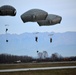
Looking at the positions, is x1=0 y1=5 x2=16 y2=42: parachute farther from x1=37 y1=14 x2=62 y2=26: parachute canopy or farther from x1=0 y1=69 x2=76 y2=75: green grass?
x1=0 y1=69 x2=76 y2=75: green grass

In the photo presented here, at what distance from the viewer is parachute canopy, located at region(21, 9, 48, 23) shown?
5.22 metres

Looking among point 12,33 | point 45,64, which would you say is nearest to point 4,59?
point 12,33

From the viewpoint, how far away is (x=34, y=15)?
5215mm

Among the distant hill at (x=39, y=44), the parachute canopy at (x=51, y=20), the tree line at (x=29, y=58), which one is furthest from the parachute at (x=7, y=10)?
the tree line at (x=29, y=58)

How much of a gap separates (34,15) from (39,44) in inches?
31.1

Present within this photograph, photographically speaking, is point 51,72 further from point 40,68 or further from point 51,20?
point 51,20

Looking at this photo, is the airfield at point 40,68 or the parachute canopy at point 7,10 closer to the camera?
the parachute canopy at point 7,10

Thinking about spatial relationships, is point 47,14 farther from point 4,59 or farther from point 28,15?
point 4,59

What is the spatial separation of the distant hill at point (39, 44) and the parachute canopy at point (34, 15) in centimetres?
41

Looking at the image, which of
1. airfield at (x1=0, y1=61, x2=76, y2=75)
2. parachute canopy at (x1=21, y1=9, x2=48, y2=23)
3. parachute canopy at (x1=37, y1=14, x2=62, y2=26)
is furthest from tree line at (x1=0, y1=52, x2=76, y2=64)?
parachute canopy at (x1=21, y1=9, x2=48, y2=23)

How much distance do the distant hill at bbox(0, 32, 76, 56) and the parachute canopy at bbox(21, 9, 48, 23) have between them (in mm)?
405

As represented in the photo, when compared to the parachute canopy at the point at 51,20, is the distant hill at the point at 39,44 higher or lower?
lower

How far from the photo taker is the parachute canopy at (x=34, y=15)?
17.1 ft

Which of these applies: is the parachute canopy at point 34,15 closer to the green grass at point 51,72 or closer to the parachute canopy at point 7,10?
the parachute canopy at point 7,10
